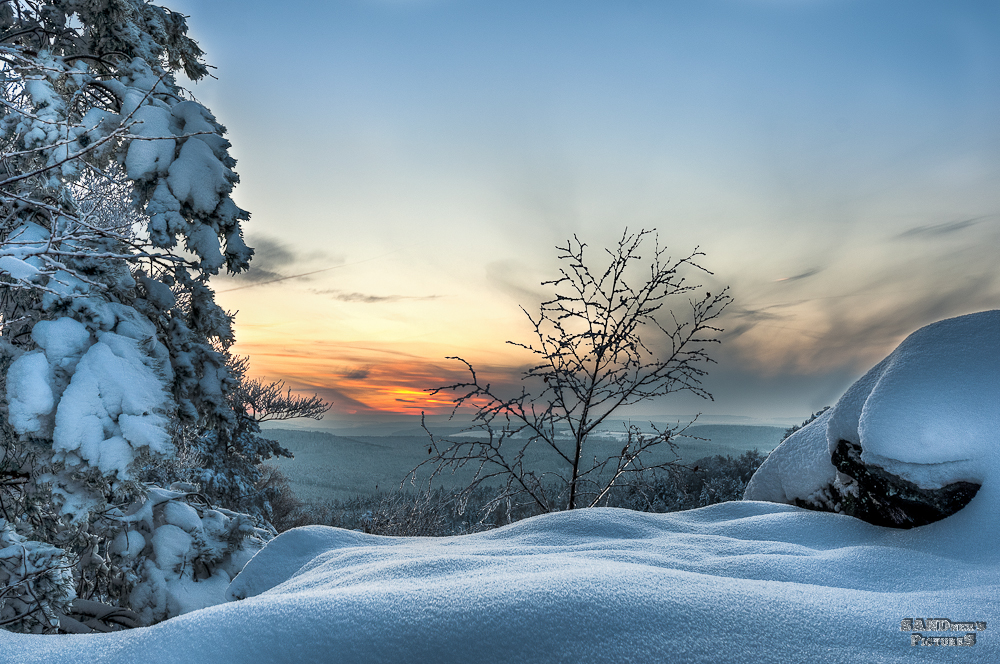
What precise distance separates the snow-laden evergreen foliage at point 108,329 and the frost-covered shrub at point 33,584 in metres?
0.01

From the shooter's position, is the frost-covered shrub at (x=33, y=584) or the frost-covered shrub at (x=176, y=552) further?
the frost-covered shrub at (x=176, y=552)

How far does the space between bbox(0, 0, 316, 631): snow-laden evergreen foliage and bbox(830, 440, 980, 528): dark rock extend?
372cm

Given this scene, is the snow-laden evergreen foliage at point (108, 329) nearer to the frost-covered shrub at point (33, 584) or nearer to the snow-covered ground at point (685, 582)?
the frost-covered shrub at point (33, 584)

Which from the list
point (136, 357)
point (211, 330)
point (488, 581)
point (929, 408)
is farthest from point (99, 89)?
point (929, 408)

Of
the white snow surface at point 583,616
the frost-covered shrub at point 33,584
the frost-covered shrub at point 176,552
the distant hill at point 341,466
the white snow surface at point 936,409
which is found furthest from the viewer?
the distant hill at point 341,466

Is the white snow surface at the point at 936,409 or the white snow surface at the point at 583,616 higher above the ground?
the white snow surface at the point at 936,409

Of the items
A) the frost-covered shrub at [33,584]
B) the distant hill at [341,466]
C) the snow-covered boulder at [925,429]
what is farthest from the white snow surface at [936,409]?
the distant hill at [341,466]

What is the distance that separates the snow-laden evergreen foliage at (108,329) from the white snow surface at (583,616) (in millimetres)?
2036

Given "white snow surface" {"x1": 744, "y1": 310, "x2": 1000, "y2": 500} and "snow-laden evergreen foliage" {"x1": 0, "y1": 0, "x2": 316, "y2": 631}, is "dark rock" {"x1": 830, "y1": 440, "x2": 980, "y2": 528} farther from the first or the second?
"snow-laden evergreen foliage" {"x1": 0, "y1": 0, "x2": 316, "y2": 631}

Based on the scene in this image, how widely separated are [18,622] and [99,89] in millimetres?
4737

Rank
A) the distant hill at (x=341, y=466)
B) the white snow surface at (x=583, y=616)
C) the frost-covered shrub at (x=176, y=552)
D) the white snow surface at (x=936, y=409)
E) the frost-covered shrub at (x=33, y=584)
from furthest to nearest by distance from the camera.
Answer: the distant hill at (x=341, y=466)
the frost-covered shrub at (x=176, y=552)
the frost-covered shrub at (x=33, y=584)
the white snow surface at (x=936, y=409)
the white snow surface at (x=583, y=616)

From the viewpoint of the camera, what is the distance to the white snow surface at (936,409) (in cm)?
222

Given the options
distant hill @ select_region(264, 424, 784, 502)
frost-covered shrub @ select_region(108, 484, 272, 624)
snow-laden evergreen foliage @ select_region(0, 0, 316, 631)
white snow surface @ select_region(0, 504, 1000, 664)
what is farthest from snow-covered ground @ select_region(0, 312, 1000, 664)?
distant hill @ select_region(264, 424, 784, 502)

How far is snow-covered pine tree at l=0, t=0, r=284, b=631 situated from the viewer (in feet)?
10.5
